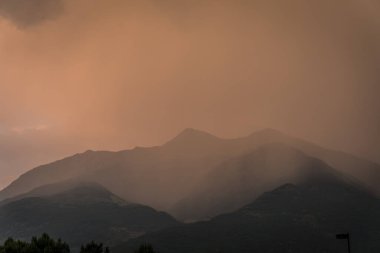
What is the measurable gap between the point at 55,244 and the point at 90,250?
801 centimetres

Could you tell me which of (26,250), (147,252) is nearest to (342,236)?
(147,252)

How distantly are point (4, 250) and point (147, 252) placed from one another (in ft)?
90.7

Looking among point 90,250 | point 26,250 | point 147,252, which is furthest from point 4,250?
point 147,252

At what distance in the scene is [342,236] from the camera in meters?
64.4

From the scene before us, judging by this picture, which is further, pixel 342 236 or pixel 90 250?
pixel 90 250

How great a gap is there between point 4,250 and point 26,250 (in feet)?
13.3

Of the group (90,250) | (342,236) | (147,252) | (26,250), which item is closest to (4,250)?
(26,250)

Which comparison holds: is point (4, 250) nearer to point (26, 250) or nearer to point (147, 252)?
point (26, 250)

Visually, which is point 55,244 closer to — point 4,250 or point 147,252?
point 4,250

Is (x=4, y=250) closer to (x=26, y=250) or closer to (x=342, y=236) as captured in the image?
(x=26, y=250)

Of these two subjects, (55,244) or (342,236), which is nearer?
(342,236)

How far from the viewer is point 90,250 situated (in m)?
105

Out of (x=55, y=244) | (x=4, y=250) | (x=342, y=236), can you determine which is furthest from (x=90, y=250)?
(x=342, y=236)

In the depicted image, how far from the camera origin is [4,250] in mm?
101375
